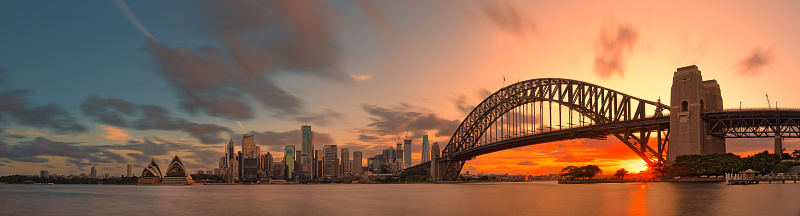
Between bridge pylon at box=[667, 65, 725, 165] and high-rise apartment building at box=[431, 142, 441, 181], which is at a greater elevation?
bridge pylon at box=[667, 65, 725, 165]

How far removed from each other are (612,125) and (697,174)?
19705 mm

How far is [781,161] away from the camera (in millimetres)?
100188

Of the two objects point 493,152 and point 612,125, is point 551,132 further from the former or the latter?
point 493,152

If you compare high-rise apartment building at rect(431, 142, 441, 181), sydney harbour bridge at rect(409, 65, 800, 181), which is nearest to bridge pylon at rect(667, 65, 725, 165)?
sydney harbour bridge at rect(409, 65, 800, 181)

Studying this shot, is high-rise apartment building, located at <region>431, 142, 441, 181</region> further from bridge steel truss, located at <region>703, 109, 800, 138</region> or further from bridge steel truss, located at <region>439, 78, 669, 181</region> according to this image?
bridge steel truss, located at <region>703, 109, 800, 138</region>

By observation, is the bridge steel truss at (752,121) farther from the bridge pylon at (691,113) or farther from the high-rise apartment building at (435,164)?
the high-rise apartment building at (435,164)

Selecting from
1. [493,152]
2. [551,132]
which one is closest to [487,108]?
[493,152]

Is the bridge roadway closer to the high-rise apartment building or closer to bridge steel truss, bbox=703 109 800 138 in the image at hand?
bridge steel truss, bbox=703 109 800 138

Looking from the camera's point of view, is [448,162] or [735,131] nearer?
[735,131]

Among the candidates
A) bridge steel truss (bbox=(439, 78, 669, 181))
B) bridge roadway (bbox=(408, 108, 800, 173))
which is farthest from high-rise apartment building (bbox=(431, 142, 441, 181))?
bridge roadway (bbox=(408, 108, 800, 173))

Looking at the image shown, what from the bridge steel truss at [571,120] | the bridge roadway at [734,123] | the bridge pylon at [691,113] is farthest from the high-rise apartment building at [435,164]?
the bridge pylon at [691,113]

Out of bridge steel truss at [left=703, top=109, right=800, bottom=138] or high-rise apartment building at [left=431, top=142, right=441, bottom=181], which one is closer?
bridge steel truss at [left=703, top=109, right=800, bottom=138]

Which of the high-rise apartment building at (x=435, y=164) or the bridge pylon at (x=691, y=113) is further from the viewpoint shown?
the high-rise apartment building at (x=435, y=164)

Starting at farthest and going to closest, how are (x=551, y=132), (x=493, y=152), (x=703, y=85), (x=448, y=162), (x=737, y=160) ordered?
(x=448, y=162) < (x=493, y=152) < (x=551, y=132) < (x=703, y=85) < (x=737, y=160)
